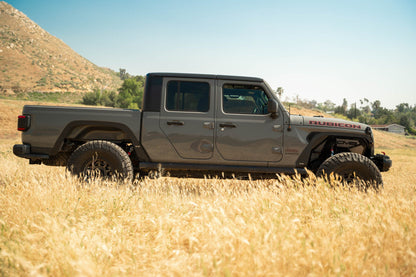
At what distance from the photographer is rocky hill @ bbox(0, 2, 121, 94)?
79.7m

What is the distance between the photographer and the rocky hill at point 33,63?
261 feet

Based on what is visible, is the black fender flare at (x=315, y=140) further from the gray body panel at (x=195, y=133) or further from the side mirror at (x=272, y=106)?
the side mirror at (x=272, y=106)

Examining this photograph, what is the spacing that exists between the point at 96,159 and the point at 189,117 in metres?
1.69

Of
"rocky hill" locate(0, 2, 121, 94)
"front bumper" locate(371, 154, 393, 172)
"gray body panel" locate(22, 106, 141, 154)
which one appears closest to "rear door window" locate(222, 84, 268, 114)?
"gray body panel" locate(22, 106, 141, 154)

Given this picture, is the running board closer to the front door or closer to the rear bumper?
the front door

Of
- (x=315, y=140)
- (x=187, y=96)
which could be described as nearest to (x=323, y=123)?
(x=315, y=140)

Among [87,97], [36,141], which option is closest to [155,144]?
[36,141]

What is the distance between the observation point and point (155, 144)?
439 centimetres

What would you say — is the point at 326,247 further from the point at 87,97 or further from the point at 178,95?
the point at 87,97

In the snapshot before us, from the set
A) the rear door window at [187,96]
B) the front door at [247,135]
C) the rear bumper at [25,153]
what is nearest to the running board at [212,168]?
the front door at [247,135]

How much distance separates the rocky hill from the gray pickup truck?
8414 centimetres

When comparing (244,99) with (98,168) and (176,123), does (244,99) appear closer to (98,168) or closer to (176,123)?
(176,123)

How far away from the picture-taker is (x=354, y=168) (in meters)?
4.38

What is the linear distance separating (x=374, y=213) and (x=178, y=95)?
3.24 m
